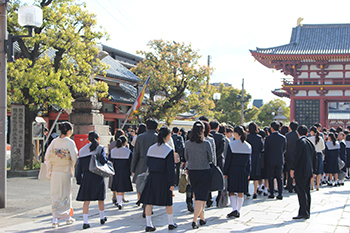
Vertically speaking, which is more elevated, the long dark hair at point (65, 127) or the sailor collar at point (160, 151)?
the long dark hair at point (65, 127)

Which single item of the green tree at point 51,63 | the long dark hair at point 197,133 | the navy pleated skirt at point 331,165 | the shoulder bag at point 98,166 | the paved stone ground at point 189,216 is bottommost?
the paved stone ground at point 189,216

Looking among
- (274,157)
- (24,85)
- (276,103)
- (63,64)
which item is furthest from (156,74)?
(276,103)

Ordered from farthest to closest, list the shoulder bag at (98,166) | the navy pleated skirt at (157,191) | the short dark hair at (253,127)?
the short dark hair at (253,127) → the shoulder bag at (98,166) → the navy pleated skirt at (157,191)

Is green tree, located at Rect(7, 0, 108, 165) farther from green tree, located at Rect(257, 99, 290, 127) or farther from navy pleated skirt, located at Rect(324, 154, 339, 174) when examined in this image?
green tree, located at Rect(257, 99, 290, 127)

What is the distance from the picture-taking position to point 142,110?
22.2m

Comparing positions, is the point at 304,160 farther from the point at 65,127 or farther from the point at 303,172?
the point at 65,127

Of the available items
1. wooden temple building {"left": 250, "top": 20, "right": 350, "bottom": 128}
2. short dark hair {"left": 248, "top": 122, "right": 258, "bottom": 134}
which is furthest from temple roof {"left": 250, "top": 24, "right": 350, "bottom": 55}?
short dark hair {"left": 248, "top": 122, "right": 258, "bottom": 134}

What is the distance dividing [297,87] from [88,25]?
51.1 feet

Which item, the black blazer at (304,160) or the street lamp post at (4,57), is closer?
the black blazer at (304,160)

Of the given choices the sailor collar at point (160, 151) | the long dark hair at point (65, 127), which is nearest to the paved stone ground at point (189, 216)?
the sailor collar at point (160, 151)

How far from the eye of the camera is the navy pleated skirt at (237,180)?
6.78 meters

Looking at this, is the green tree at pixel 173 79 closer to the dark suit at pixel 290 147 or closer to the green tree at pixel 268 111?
the dark suit at pixel 290 147

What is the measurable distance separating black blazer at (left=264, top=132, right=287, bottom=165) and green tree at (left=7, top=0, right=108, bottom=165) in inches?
284

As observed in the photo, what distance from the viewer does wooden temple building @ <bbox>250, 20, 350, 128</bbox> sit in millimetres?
23516
